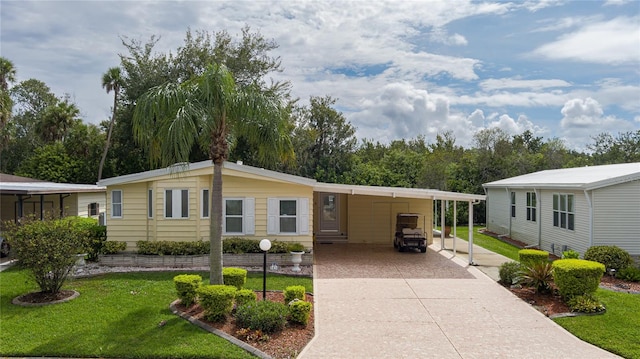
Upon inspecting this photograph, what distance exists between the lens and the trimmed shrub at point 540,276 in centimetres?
1067

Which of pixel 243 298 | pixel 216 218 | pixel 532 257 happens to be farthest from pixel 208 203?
pixel 532 257

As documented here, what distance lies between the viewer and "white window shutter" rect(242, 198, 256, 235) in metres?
14.9

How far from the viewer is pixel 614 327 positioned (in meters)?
8.51

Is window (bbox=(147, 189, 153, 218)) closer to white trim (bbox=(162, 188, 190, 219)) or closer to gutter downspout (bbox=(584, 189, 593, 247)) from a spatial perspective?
white trim (bbox=(162, 188, 190, 219))

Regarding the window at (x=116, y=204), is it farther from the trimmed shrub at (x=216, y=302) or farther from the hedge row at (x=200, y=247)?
the trimmed shrub at (x=216, y=302)

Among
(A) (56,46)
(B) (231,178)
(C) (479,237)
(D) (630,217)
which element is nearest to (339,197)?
(B) (231,178)

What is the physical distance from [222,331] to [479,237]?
1760 centimetres

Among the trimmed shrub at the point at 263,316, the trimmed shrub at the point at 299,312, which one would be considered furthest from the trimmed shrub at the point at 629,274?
the trimmed shrub at the point at 263,316

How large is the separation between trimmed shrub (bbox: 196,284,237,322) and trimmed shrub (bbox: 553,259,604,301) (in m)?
7.17

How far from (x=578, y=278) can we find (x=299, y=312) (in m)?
6.19

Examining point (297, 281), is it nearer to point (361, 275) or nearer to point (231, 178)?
point (361, 275)

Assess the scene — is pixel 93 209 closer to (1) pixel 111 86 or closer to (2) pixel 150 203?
(1) pixel 111 86

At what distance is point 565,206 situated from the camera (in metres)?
16.4

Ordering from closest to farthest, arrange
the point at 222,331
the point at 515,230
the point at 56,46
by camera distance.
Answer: the point at 222,331 → the point at 56,46 → the point at 515,230
